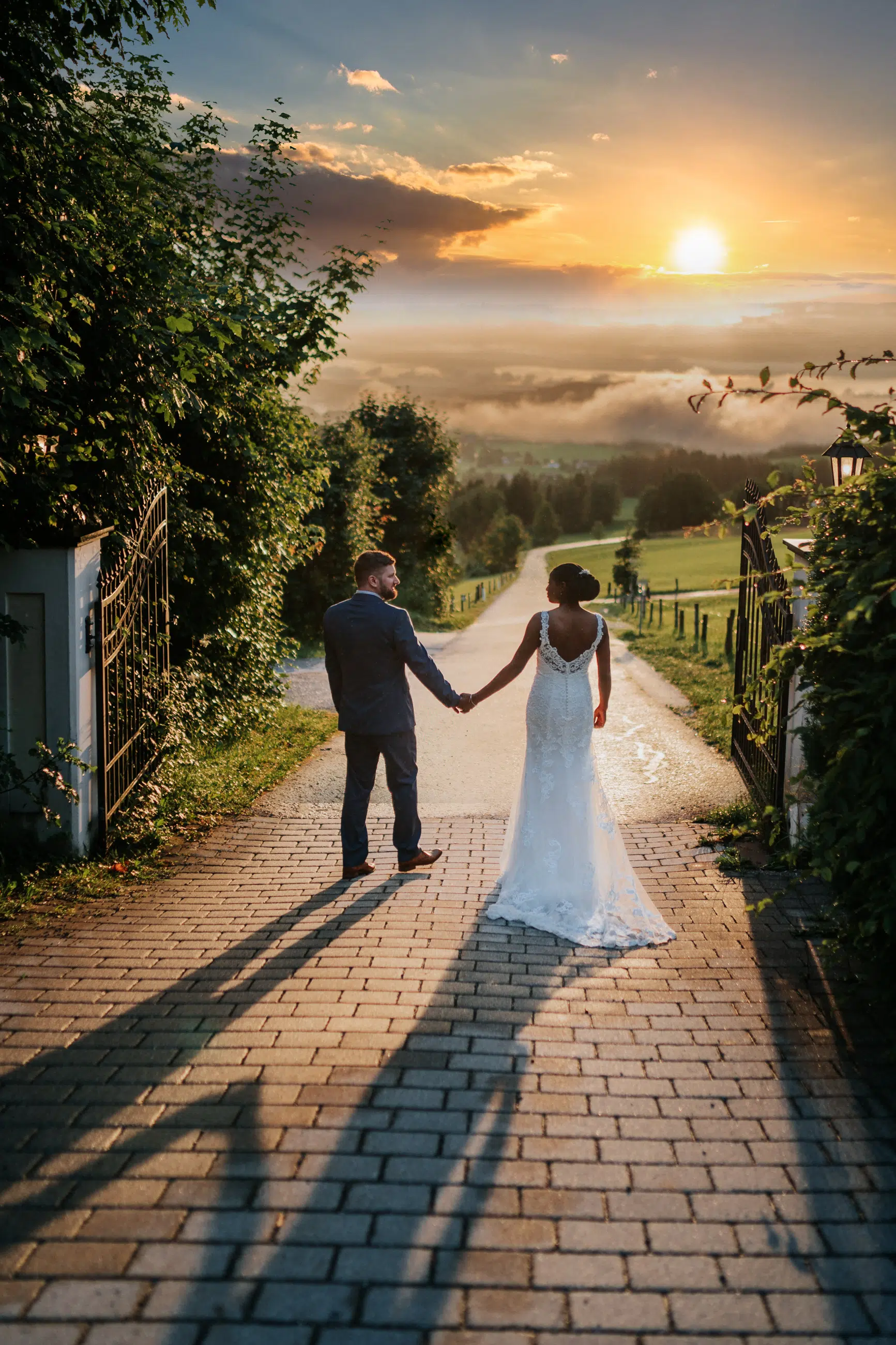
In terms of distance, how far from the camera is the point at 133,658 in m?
7.69

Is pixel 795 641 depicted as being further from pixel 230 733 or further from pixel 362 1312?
pixel 230 733

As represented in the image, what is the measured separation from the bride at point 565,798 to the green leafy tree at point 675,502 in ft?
393

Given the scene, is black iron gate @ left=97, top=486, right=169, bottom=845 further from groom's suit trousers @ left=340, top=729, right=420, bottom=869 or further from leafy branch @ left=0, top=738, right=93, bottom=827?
groom's suit trousers @ left=340, top=729, right=420, bottom=869

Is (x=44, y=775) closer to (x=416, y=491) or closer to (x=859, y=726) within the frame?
(x=859, y=726)

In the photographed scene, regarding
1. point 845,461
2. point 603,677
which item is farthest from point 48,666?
point 845,461

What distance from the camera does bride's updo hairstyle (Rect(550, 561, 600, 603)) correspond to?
6.31m

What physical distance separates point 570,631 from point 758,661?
2.05m

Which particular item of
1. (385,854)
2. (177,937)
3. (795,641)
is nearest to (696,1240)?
(795,641)

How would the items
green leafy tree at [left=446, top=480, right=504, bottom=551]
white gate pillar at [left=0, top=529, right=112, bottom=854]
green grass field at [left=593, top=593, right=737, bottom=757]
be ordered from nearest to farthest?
white gate pillar at [left=0, top=529, right=112, bottom=854] < green grass field at [left=593, top=593, right=737, bottom=757] < green leafy tree at [left=446, top=480, right=504, bottom=551]

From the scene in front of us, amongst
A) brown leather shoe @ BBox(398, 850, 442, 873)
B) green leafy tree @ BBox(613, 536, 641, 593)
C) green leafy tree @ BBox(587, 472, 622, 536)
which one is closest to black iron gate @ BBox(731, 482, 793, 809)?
brown leather shoe @ BBox(398, 850, 442, 873)

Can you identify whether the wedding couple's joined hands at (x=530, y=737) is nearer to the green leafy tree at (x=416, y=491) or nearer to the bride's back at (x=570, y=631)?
the bride's back at (x=570, y=631)

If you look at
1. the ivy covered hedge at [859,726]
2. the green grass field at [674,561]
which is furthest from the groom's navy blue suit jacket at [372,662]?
the green grass field at [674,561]

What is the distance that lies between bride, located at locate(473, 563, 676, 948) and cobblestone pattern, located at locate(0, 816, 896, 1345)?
1.46ft

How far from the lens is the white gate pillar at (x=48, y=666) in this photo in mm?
6555
